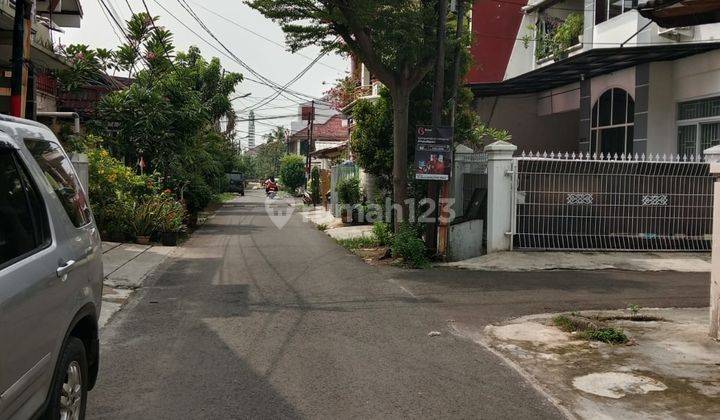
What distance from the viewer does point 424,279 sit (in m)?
10.7

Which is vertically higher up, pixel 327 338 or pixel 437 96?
pixel 437 96

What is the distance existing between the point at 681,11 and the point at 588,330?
3.37 metres

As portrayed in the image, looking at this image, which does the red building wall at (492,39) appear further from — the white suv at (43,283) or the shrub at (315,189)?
the white suv at (43,283)

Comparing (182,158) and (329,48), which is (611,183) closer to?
(329,48)

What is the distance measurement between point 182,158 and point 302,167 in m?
33.1

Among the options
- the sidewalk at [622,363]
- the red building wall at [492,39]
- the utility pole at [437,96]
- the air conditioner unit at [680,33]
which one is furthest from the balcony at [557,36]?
the sidewalk at [622,363]

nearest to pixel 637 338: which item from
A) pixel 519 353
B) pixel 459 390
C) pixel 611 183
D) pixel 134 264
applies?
pixel 519 353

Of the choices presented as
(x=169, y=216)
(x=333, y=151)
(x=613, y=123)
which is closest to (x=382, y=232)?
(x=169, y=216)

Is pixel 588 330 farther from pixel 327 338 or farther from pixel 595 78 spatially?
pixel 595 78

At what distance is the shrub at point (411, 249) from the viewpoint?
12.1m

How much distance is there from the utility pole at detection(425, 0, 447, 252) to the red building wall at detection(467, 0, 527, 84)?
341 inches

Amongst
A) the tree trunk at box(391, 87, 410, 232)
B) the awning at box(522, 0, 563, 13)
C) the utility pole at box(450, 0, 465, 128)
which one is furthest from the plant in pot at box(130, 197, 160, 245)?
the awning at box(522, 0, 563, 13)

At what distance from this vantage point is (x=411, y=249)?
12102 mm

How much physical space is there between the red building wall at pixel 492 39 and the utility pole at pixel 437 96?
8662mm
